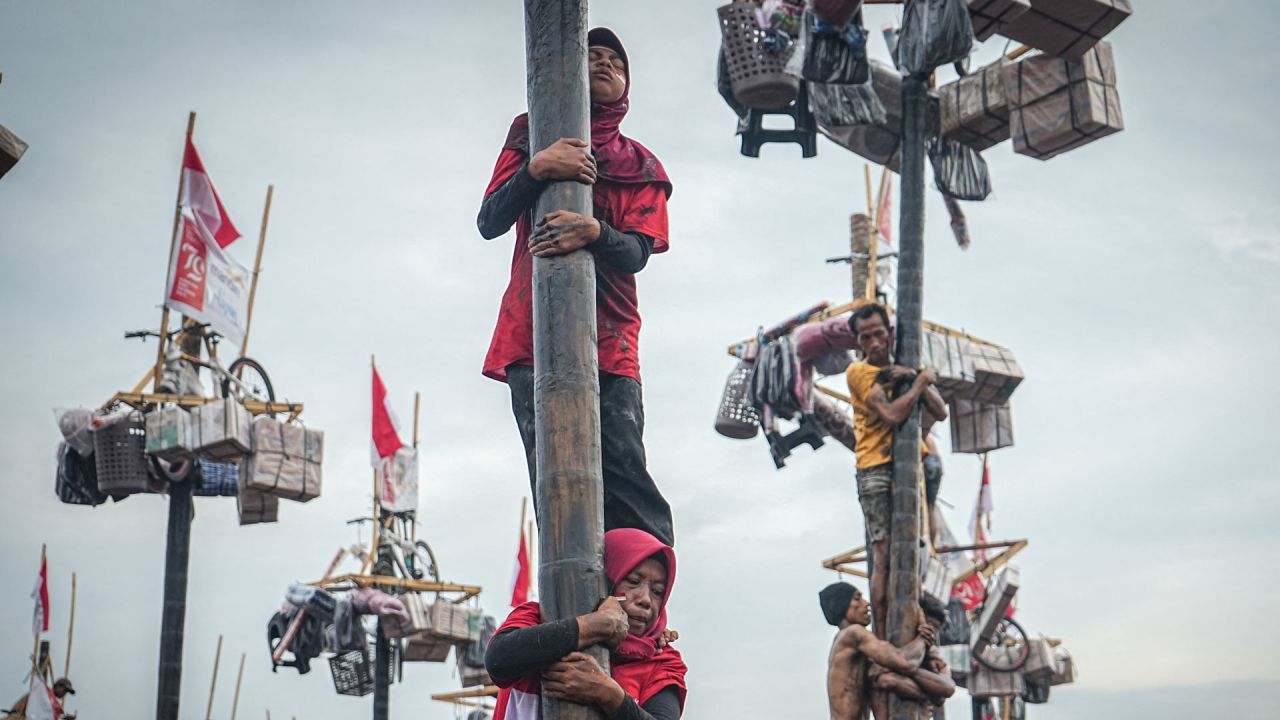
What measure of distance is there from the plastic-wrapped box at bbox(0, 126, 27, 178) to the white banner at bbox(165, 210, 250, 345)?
1118 centimetres

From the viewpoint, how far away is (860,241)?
24484 millimetres

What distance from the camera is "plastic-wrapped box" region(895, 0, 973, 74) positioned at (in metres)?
9.44

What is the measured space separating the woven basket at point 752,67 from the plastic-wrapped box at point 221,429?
7.88 metres

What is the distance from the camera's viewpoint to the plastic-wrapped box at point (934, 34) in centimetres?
944

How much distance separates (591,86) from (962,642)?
80.2 ft

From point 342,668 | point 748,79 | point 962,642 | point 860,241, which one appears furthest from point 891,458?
point 342,668

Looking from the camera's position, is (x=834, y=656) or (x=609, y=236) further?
(x=834, y=656)

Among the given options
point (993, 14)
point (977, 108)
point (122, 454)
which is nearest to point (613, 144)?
point (993, 14)

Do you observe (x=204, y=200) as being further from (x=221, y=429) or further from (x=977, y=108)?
(x=977, y=108)

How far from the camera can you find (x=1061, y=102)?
34.9 ft

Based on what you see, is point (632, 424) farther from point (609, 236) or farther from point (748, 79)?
point (748, 79)

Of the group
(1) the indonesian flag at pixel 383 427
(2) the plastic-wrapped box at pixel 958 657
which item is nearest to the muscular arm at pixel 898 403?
(1) the indonesian flag at pixel 383 427

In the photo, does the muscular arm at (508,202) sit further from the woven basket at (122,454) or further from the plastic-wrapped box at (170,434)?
the woven basket at (122,454)

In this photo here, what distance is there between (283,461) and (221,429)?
0.94m
